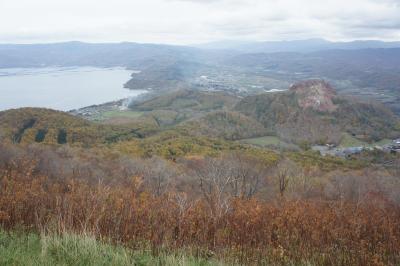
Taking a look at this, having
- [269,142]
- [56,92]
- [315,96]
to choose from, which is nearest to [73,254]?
[269,142]

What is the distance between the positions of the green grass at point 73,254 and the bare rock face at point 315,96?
125255 mm

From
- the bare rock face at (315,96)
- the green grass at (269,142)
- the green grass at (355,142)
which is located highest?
the bare rock face at (315,96)

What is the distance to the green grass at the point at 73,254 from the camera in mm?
4121

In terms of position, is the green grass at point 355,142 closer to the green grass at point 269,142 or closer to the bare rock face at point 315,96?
the green grass at point 269,142

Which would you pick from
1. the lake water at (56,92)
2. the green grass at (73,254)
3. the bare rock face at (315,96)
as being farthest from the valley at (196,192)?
the lake water at (56,92)

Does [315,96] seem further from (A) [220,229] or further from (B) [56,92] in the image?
(A) [220,229]

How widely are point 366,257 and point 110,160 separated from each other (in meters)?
36.8

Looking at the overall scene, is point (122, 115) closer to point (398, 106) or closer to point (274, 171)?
point (274, 171)

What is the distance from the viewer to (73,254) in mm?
4348

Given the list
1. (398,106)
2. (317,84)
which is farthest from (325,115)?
(398,106)

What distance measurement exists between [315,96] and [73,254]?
129345 millimetres

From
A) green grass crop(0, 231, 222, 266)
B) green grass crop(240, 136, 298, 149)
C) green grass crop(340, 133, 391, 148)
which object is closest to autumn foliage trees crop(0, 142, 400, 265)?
green grass crop(0, 231, 222, 266)

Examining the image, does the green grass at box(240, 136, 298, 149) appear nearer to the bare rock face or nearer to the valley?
the valley

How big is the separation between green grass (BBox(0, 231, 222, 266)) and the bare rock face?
125255 millimetres
